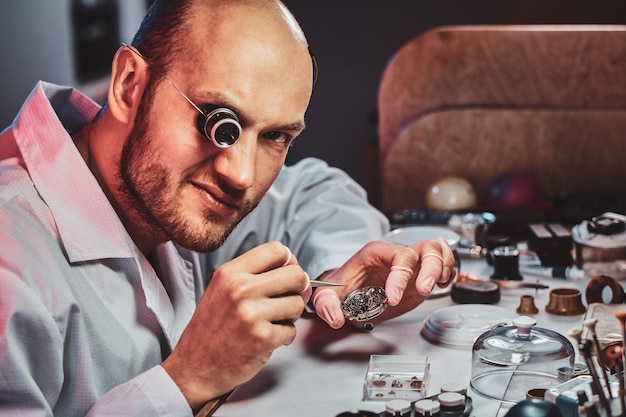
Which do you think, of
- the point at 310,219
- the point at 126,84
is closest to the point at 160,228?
the point at 126,84

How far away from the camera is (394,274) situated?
1.55m

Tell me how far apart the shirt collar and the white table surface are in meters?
0.39

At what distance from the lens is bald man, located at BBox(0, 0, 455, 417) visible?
1262 millimetres

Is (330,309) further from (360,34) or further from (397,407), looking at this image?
(360,34)

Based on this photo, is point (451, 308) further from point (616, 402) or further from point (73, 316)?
point (73, 316)

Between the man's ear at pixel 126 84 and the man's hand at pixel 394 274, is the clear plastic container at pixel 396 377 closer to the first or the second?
the man's hand at pixel 394 274

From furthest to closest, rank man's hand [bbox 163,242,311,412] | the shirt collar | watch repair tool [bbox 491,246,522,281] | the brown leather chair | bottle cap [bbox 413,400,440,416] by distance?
1. the brown leather chair
2. watch repair tool [bbox 491,246,522,281]
3. the shirt collar
4. man's hand [bbox 163,242,311,412]
5. bottle cap [bbox 413,400,440,416]

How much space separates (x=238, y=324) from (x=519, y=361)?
49 cm

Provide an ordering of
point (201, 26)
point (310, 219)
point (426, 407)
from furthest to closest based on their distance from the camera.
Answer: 1. point (310, 219)
2. point (201, 26)
3. point (426, 407)

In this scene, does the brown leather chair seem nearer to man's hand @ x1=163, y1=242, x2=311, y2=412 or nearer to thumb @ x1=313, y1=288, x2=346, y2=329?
thumb @ x1=313, y1=288, x2=346, y2=329

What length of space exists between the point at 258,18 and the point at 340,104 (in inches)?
140

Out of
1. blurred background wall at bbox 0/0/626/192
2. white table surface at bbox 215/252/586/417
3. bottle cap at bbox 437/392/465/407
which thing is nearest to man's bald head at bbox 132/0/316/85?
white table surface at bbox 215/252/586/417

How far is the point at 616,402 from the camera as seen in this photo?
0.98 meters

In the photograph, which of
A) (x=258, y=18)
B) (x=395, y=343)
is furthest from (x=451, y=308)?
(x=258, y=18)
